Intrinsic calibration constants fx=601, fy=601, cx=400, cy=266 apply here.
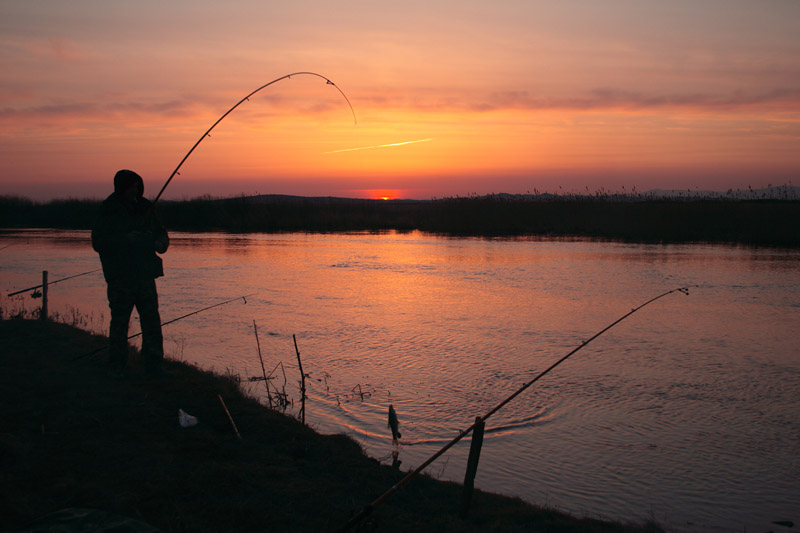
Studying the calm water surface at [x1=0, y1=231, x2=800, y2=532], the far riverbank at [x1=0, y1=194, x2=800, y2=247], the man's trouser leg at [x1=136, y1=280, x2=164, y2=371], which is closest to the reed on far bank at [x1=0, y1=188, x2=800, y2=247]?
the far riverbank at [x1=0, y1=194, x2=800, y2=247]

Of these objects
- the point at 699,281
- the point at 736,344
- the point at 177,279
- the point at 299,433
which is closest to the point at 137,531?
the point at 299,433

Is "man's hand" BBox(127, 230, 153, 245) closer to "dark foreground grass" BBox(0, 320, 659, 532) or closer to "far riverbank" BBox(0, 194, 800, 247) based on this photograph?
"dark foreground grass" BBox(0, 320, 659, 532)

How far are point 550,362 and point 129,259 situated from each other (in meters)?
4.68

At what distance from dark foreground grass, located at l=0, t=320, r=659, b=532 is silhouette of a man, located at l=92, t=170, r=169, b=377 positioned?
0.31 metres

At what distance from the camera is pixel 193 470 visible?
133 inches

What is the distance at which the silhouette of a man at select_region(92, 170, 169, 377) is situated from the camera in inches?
186

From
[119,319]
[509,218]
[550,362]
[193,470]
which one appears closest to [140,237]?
[119,319]

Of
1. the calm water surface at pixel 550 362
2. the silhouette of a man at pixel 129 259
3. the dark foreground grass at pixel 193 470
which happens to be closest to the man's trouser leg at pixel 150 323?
the silhouette of a man at pixel 129 259

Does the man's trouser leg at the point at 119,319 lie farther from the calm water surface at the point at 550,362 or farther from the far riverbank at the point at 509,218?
the far riverbank at the point at 509,218

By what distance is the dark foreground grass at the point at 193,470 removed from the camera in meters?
2.95

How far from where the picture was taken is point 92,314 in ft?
31.7

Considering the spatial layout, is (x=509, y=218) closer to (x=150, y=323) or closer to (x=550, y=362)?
(x=550, y=362)

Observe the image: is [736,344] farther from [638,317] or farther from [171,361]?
[171,361]

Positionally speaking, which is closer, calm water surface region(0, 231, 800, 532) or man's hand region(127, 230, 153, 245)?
calm water surface region(0, 231, 800, 532)
